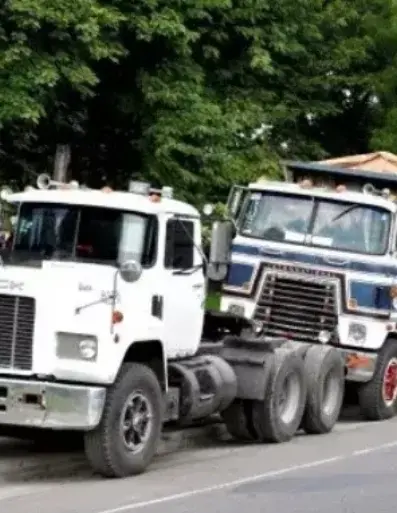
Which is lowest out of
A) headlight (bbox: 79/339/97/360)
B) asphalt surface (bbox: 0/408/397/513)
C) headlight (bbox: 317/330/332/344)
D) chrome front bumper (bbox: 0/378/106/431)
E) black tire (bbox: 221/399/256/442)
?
asphalt surface (bbox: 0/408/397/513)

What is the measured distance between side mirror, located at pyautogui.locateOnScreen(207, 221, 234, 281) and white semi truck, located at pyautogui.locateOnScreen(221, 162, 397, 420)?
9.26 feet

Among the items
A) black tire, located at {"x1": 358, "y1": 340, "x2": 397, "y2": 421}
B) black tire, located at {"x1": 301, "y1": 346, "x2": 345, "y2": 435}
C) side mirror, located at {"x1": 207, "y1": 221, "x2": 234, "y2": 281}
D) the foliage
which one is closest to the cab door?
side mirror, located at {"x1": 207, "y1": 221, "x2": 234, "y2": 281}

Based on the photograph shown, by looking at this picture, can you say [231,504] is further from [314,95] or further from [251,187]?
[314,95]

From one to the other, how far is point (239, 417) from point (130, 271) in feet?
12.7

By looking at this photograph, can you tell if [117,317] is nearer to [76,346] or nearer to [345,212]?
[76,346]

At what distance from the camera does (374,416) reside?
19453 millimetres

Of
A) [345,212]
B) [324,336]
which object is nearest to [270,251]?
[345,212]

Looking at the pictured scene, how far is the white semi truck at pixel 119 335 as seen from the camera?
13.1 meters

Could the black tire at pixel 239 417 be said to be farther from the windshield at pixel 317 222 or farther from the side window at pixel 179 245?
the windshield at pixel 317 222

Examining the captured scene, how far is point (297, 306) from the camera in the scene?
18.9 metres

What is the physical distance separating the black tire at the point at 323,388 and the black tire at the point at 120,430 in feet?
12.7

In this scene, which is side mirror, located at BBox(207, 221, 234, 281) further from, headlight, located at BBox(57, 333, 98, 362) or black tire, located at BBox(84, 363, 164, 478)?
headlight, located at BBox(57, 333, 98, 362)

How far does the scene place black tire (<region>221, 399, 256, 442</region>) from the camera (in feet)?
54.6

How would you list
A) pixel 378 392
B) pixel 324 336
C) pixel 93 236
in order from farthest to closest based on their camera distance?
pixel 378 392, pixel 324 336, pixel 93 236
